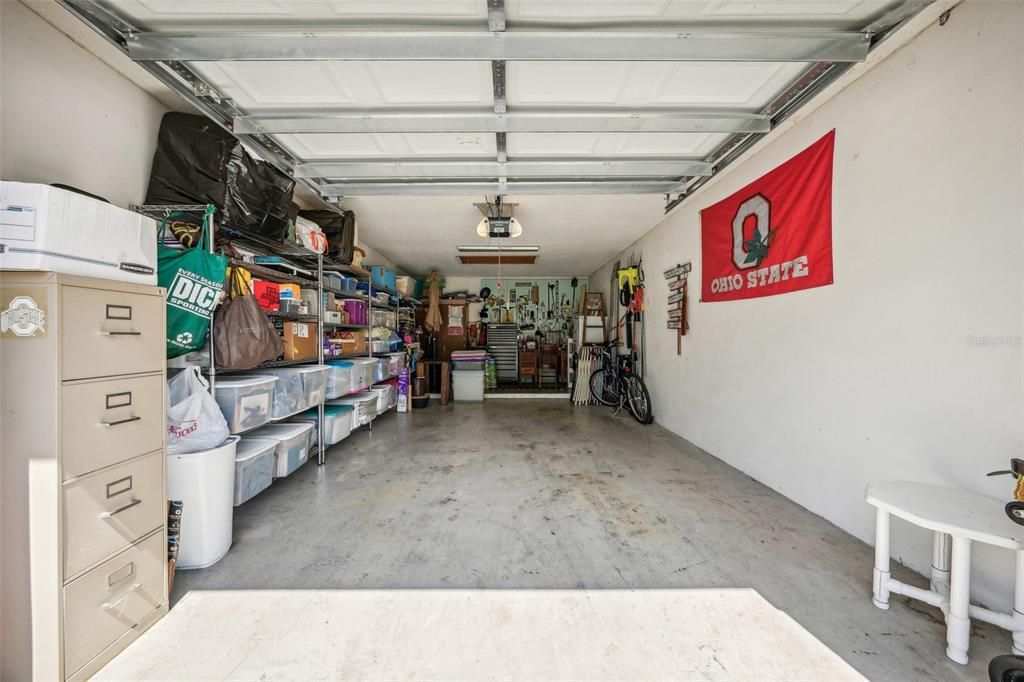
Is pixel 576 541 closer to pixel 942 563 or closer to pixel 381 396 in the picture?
pixel 942 563

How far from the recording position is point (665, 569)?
6.15 ft

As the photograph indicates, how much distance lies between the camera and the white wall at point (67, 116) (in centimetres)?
159

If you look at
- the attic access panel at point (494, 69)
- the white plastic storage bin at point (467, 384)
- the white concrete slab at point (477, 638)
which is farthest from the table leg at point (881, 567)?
the white plastic storage bin at point (467, 384)

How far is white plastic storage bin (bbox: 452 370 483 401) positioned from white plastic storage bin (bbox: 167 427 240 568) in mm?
5068

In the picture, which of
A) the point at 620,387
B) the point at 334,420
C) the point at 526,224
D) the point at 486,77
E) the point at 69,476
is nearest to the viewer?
the point at 69,476

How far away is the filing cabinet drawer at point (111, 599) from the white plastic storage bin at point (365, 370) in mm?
2557

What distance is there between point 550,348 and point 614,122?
6.57 meters

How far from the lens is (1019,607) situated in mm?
1294

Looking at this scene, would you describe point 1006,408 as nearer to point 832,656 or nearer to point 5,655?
point 832,656

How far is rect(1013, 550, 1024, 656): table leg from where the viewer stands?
4.17ft

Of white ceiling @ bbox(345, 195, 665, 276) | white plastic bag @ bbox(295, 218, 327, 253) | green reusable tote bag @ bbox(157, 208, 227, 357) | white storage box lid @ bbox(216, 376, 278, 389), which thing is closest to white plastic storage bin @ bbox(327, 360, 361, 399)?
white storage box lid @ bbox(216, 376, 278, 389)

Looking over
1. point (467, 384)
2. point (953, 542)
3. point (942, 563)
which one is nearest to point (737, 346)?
point (942, 563)

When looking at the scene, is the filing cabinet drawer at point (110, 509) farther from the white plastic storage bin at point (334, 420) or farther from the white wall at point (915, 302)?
the white wall at point (915, 302)

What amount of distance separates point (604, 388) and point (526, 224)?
10.6 feet
